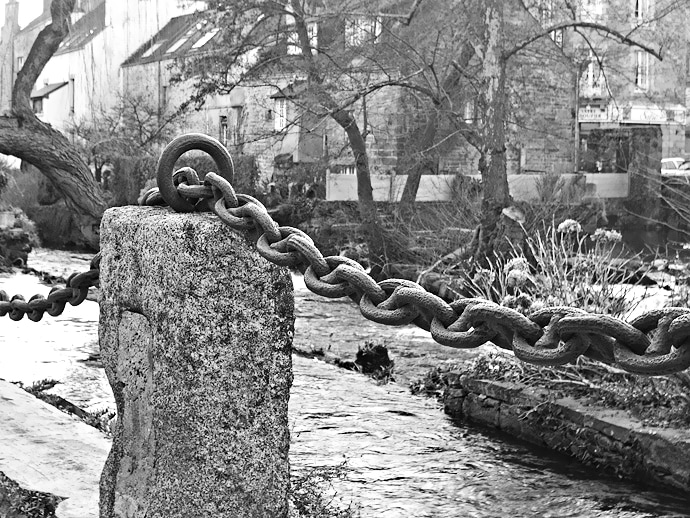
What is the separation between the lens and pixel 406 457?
668 centimetres

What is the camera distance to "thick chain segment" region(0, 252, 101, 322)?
347cm

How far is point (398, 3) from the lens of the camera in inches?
739

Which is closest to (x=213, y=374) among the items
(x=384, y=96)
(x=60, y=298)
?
(x=60, y=298)

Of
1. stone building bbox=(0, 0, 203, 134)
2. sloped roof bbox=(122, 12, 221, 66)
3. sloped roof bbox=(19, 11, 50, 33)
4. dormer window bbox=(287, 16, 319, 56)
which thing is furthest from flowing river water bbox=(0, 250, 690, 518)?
sloped roof bbox=(19, 11, 50, 33)

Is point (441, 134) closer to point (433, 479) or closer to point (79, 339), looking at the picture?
point (79, 339)

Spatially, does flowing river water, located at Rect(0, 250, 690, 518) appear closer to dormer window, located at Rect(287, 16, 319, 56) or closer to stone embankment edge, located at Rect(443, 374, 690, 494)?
stone embankment edge, located at Rect(443, 374, 690, 494)

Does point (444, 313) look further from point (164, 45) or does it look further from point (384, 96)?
point (164, 45)

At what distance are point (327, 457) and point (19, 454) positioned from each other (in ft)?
9.28

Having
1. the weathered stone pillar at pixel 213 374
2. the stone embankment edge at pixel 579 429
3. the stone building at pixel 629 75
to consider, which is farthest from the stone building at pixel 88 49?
the weathered stone pillar at pixel 213 374

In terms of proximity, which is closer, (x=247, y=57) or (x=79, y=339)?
(x=79, y=339)

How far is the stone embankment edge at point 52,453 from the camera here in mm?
3514

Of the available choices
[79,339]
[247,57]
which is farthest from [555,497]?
[247,57]

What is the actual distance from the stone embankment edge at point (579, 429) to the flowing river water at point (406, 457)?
0.37ft

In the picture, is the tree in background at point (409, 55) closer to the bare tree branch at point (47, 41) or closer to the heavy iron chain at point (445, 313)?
the bare tree branch at point (47, 41)
